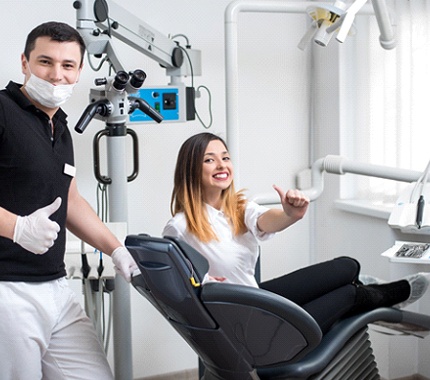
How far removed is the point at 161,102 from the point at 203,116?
569 millimetres

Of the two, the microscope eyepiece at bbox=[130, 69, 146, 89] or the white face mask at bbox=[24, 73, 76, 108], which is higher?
the microscope eyepiece at bbox=[130, 69, 146, 89]

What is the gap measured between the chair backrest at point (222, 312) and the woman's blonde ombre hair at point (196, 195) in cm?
45

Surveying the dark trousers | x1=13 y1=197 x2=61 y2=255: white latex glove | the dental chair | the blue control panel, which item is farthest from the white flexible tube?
x1=13 y1=197 x2=61 y2=255: white latex glove

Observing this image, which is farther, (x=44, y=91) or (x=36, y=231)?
(x=44, y=91)

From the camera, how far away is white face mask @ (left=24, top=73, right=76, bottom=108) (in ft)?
7.13

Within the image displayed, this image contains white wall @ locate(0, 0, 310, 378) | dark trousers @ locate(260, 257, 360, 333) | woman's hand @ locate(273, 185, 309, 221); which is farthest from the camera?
white wall @ locate(0, 0, 310, 378)

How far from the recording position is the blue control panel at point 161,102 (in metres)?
3.15

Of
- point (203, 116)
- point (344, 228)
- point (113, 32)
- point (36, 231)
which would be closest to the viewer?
point (36, 231)

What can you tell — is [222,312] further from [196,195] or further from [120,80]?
[120,80]

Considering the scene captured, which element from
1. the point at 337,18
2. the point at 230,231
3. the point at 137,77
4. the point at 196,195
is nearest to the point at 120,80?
the point at 137,77

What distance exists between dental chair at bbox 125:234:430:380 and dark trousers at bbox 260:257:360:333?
25 centimetres

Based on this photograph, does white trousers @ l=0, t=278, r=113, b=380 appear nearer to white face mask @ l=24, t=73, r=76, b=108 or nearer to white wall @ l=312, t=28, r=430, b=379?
white face mask @ l=24, t=73, r=76, b=108

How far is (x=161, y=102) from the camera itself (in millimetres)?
3184

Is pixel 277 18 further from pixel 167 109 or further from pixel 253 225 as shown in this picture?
pixel 253 225
